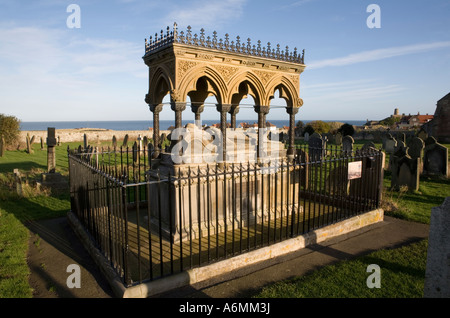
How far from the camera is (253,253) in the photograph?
573cm

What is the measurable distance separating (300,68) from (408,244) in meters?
5.52

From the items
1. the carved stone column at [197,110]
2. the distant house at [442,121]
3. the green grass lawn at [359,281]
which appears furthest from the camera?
the distant house at [442,121]

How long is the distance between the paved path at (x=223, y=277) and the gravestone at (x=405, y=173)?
13.5ft

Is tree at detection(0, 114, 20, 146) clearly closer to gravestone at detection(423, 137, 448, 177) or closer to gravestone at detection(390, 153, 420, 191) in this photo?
gravestone at detection(390, 153, 420, 191)

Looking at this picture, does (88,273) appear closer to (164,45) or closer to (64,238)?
(64,238)

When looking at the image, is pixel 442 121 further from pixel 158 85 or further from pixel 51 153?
pixel 51 153

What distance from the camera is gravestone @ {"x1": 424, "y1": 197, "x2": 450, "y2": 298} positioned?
11.4ft

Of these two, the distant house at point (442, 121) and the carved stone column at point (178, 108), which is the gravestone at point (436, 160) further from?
the distant house at point (442, 121)

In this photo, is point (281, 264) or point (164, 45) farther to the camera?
point (164, 45)

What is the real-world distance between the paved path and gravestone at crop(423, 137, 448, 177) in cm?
761

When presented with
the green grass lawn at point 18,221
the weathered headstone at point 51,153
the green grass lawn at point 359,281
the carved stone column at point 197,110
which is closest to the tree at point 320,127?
the carved stone column at point 197,110

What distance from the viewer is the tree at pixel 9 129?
2592cm

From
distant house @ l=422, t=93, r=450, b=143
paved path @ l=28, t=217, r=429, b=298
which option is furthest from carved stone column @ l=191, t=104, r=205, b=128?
distant house @ l=422, t=93, r=450, b=143
